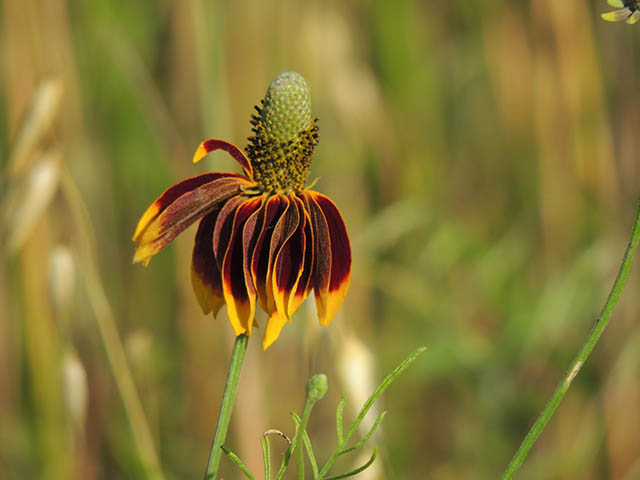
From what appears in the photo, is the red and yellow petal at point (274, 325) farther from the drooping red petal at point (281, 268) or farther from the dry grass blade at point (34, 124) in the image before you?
the dry grass blade at point (34, 124)

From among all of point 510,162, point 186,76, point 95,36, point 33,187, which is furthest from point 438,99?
point 33,187

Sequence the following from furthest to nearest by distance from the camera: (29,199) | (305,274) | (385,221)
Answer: (385,221) → (29,199) → (305,274)

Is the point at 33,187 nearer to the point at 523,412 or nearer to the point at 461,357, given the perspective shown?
the point at 461,357

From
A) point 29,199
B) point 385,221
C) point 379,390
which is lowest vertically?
point 385,221

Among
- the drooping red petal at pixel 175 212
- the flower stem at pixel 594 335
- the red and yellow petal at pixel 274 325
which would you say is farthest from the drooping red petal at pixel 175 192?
the flower stem at pixel 594 335

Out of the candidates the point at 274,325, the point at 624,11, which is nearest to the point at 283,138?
the point at 274,325

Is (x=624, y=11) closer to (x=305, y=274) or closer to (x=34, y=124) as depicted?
(x=305, y=274)
